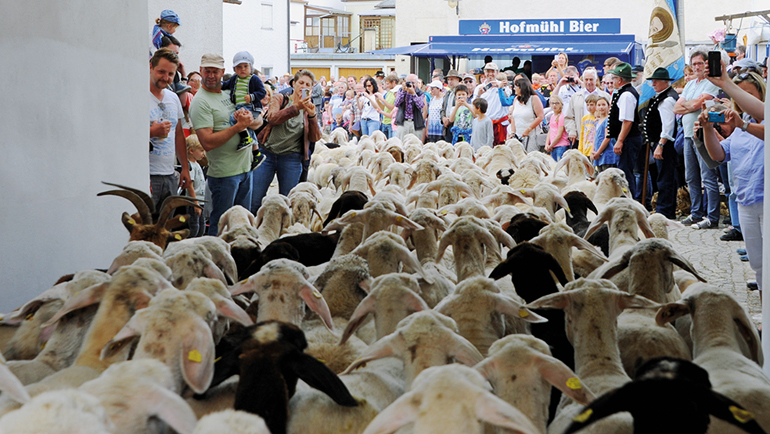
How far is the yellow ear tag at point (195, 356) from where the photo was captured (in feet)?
8.96

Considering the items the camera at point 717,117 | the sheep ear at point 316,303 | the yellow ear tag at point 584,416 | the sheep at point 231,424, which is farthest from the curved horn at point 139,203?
the camera at point 717,117

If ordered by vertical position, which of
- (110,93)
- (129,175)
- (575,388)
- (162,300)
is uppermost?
(110,93)

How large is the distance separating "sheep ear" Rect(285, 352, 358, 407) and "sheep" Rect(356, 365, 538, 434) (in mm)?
403

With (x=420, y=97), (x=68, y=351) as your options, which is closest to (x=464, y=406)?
(x=68, y=351)

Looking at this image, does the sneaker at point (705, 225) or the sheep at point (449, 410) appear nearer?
the sheep at point (449, 410)

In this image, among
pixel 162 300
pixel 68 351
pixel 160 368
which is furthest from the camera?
pixel 68 351

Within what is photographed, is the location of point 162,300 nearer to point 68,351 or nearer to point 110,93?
point 68,351

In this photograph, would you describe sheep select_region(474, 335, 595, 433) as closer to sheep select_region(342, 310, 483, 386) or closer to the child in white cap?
sheep select_region(342, 310, 483, 386)

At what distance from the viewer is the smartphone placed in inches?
218

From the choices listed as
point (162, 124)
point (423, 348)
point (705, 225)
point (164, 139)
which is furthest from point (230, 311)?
point (705, 225)

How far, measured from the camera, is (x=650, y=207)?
40.0 ft

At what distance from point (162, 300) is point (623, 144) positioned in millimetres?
9240

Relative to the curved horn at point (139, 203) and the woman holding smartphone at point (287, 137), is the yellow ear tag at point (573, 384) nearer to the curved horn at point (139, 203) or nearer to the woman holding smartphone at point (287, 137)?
the curved horn at point (139, 203)

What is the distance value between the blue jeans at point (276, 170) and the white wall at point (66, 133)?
3.08m
